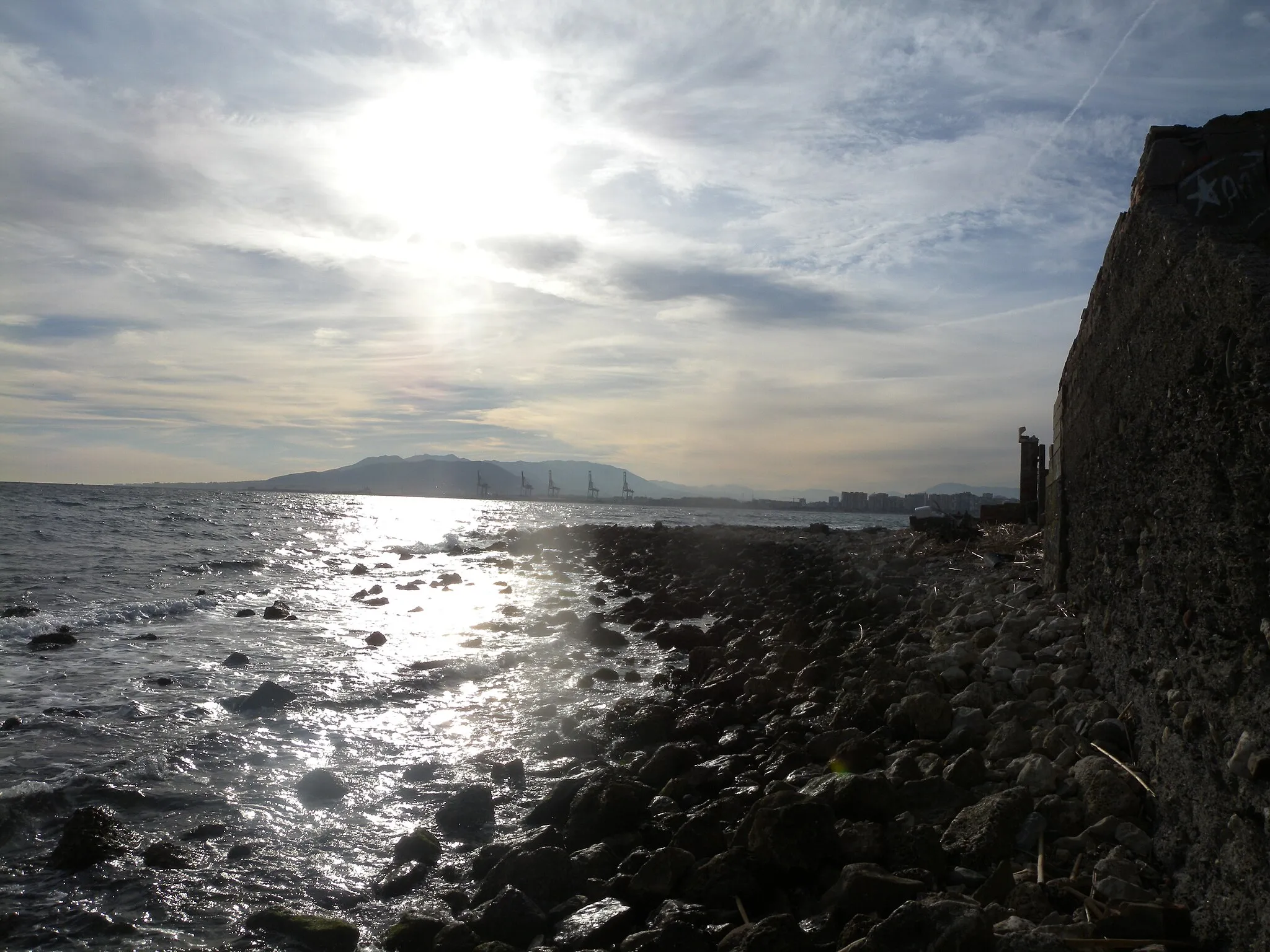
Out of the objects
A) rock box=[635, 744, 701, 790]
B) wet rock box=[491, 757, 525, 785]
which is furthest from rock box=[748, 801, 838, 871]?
wet rock box=[491, 757, 525, 785]

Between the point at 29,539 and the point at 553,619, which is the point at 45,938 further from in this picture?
the point at 29,539

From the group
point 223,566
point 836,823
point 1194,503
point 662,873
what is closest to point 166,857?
point 662,873

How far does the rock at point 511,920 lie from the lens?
15.5 ft

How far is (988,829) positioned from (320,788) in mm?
5417

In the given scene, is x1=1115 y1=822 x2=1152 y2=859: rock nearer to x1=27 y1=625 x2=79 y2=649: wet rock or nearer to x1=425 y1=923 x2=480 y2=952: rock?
x1=425 y1=923 x2=480 y2=952: rock

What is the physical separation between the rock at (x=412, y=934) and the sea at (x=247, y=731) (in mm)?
262

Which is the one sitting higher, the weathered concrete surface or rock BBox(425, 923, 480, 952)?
the weathered concrete surface

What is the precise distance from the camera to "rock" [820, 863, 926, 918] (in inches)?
161

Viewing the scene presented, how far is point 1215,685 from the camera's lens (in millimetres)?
3551

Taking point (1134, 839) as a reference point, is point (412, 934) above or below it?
below

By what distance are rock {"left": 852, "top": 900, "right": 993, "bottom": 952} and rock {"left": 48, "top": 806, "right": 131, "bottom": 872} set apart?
16.6 ft

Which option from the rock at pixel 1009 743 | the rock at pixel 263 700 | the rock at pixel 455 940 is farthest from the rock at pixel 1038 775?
the rock at pixel 263 700

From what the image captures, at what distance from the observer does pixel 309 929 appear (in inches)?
190

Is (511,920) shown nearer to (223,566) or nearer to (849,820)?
(849,820)
